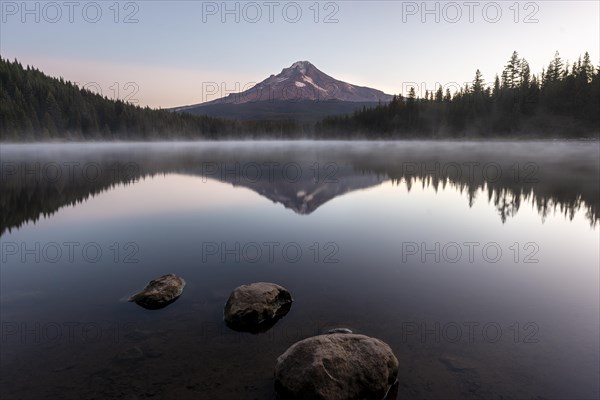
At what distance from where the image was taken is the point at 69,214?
25.4 m

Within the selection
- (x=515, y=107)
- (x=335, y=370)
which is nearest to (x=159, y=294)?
(x=335, y=370)

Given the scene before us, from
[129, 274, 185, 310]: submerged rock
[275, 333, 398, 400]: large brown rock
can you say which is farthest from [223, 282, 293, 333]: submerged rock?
[275, 333, 398, 400]: large brown rock

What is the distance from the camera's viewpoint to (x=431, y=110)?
157 m

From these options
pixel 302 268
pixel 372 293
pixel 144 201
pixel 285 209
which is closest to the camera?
pixel 372 293

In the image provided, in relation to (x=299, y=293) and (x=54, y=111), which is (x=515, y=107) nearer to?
(x=299, y=293)

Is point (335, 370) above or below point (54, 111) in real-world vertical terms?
below

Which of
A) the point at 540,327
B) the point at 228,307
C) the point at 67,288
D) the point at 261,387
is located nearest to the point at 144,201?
the point at 67,288

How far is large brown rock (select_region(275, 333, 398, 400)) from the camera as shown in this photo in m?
6.64

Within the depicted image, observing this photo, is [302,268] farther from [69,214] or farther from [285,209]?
[69,214]

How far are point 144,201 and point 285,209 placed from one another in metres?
12.5

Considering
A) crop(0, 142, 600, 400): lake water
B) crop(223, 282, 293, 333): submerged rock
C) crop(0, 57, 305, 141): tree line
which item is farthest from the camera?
crop(0, 57, 305, 141): tree line

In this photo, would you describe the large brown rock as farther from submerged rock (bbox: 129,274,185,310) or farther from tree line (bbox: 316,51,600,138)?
tree line (bbox: 316,51,600,138)

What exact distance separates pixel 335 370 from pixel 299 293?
4991 millimetres

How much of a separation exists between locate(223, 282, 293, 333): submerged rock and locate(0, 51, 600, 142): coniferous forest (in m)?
133
